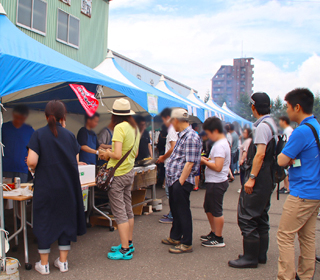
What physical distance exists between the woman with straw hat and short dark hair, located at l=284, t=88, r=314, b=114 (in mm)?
1833

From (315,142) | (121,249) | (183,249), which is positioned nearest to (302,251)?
(315,142)

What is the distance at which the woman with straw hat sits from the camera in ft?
11.6

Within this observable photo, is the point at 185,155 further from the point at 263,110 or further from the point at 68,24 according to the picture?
the point at 68,24

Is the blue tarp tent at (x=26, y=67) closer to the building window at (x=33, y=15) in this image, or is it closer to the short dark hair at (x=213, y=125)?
the short dark hair at (x=213, y=125)

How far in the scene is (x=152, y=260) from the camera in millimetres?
3574

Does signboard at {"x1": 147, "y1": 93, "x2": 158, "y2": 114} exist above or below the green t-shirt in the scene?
above

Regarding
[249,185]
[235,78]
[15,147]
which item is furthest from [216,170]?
[235,78]

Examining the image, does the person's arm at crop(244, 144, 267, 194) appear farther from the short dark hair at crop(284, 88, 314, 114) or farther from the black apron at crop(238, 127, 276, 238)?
the short dark hair at crop(284, 88, 314, 114)

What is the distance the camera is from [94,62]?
13102 millimetres

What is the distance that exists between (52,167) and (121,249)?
1330 mm

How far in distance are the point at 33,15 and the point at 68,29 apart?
160 cm

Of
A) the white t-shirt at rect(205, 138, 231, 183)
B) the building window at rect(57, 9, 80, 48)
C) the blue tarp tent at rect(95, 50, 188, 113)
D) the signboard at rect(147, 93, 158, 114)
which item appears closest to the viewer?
the white t-shirt at rect(205, 138, 231, 183)

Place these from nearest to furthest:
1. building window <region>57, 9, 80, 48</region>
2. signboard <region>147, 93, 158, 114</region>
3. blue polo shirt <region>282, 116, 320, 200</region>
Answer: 1. blue polo shirt <region>282, 116, 320, 200</region>
2. signboard <region>147, 93, 158, 114</region>
3. building window <region>57, 9, 80, 48</region>

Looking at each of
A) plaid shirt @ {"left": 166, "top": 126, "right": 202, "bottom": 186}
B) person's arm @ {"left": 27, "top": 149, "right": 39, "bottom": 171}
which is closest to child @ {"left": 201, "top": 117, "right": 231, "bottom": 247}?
plaid shirt @ {"left": 166, "top": 126, "right": 202, "bottom": 186}
